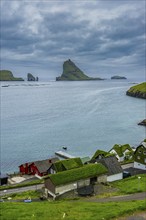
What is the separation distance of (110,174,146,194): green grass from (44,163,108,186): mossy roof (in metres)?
3.69

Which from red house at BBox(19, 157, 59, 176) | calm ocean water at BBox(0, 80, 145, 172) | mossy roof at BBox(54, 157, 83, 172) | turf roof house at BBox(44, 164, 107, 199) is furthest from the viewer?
calm ocean water at BBox(0, 80, 145, 172)

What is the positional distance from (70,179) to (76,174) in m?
1.93

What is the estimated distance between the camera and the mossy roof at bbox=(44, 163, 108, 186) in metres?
51.4

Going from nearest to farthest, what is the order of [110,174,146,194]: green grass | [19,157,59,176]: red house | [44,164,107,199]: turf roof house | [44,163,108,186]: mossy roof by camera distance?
1. [110,174,146,194]: green grass
2. [44,164,107,199]: turf roof house
3. [44,163,108,186]: mossy roof
4. [19,157,59,176]: red house

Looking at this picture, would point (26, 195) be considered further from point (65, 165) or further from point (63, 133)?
point (63, 133)

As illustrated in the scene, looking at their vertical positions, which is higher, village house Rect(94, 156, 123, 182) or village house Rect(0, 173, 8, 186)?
village house Rect(94, 156, 123, 182)

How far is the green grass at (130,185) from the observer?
48.2m

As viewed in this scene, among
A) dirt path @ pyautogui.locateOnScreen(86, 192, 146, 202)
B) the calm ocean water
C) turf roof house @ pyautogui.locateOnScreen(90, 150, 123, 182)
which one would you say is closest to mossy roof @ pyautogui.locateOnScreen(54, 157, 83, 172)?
turf roof house @ pyautogui.locateOnScreen(90, 150, 123, 182)

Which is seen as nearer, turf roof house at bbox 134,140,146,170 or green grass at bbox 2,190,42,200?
green grass at bbox 2,190,42,200

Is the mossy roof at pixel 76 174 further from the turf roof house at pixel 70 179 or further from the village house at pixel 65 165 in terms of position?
the village house at pixel 65 165

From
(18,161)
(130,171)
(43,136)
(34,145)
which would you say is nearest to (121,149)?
(130,171)

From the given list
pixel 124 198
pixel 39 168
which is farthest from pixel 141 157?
pixel 124 198

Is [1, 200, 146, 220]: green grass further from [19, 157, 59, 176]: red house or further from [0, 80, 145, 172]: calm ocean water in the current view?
[0, 80, 145, 172]: calm ocean water

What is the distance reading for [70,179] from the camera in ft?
172
